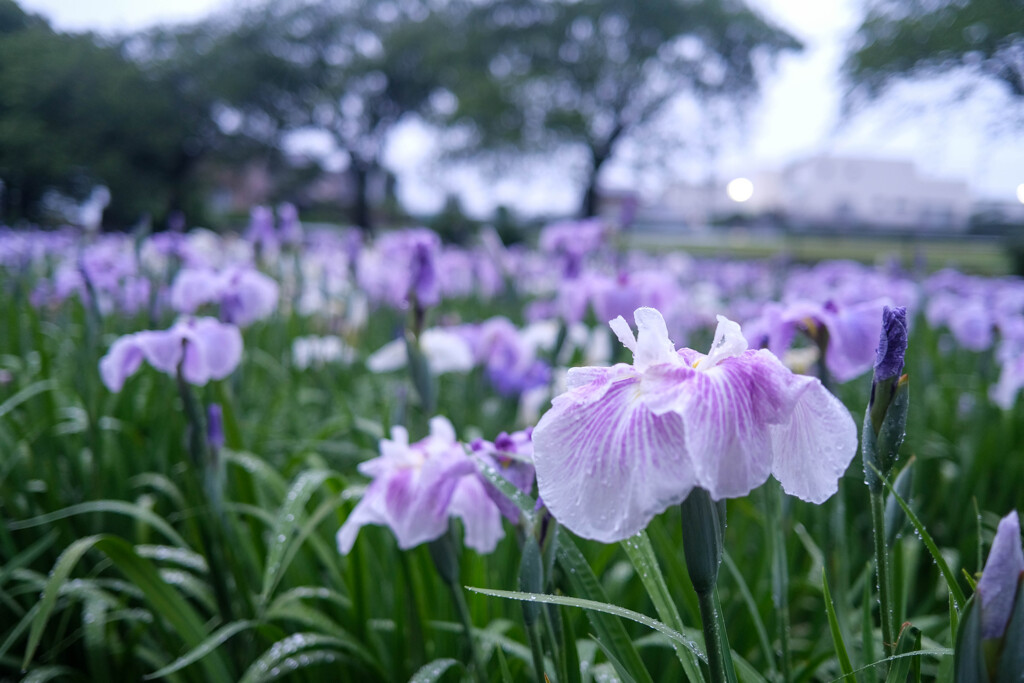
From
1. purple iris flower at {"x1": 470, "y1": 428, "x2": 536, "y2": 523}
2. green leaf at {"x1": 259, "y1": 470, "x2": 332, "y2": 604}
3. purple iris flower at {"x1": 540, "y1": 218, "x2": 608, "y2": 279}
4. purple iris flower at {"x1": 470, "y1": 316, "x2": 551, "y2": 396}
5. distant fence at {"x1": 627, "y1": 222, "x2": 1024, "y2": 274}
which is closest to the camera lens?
purple iris flower at {"x1": 470, "y1": 428, "x2": 536, "y2": 523}

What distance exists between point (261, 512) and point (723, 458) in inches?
53.3

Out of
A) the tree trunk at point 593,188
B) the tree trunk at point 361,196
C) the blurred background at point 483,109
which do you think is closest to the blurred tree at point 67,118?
the blurred background at point 483,109

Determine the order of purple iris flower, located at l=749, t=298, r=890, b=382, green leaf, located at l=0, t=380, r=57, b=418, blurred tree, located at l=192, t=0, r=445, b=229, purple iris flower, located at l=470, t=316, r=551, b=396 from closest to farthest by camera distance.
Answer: purple iris flower, located at l=749, t=298, r=890, b=382 → green leaf, located at l=0, t=380, r=57, b=418 → purple iris flower, located at l=470, t=316, r=551, b=396 → blurred tree, located at l=192, t=0, r=445, b=229

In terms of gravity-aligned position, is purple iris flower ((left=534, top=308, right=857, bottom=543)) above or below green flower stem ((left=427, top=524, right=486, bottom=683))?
above

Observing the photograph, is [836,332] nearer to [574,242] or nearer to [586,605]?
[586,605]

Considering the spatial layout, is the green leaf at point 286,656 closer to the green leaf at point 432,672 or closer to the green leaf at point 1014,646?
the green leaf at point 432,672

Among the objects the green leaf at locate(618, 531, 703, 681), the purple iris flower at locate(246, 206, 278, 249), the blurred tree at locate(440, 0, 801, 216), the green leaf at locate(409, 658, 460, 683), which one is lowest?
the green leaf at locate(409, 658, 460, 683)

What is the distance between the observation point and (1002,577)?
542mm

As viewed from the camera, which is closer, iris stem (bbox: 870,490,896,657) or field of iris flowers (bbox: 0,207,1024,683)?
field of iris flowers (bbox: 0,207,1024,683)

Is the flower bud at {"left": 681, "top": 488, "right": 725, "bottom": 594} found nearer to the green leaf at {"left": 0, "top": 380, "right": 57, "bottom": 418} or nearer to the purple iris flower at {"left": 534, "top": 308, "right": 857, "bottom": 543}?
the purple iris flower at {"left": 534, "top": 308, "right": 857, "bottom": 543}

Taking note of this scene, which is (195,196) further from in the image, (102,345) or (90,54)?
(102,345)

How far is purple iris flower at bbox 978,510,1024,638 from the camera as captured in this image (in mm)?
540

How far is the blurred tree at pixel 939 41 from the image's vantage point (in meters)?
1.33

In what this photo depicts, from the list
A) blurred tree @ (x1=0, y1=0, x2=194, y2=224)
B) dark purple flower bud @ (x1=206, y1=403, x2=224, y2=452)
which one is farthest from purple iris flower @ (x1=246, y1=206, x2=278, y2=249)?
dark purple flower bud @ (x1=206, y1=403, x2=224, y2=452)
